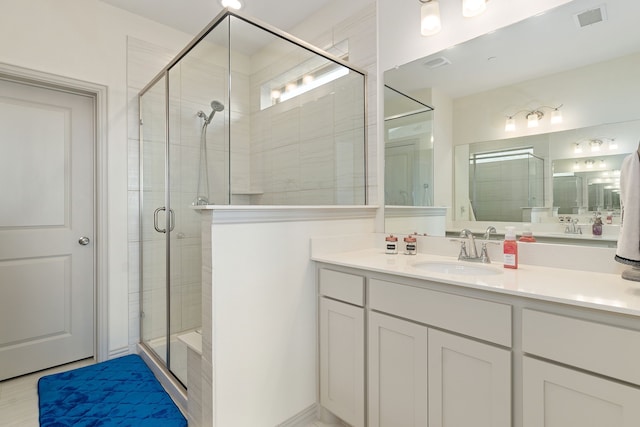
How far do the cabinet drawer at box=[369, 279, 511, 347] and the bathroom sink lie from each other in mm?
301

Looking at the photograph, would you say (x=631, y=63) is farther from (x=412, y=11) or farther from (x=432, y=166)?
(x=412, y=11)

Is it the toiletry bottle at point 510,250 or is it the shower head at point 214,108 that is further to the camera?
the shower head at point 214,108

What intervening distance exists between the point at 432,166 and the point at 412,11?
0.93 m

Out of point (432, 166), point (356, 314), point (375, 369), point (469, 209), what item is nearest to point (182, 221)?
point (356, 314)

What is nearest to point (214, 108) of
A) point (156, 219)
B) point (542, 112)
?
point (156, 219)

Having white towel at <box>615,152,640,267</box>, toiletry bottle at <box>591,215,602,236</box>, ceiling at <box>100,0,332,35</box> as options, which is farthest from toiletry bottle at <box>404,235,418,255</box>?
Result: ceiling at <box>100,0,332,35</box>

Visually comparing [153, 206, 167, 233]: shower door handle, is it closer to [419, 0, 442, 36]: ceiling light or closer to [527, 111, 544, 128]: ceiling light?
[419, 0, 442, 36]: ceiling light

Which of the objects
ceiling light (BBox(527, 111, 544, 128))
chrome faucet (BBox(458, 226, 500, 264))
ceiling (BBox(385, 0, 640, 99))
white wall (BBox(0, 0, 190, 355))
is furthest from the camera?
white wall (BBox(0, 0, 190, 355))

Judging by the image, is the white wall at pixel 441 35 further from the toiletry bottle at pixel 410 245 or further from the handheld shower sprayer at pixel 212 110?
the handheld shower sprayer at pixel 212 110

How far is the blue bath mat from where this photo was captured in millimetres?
1696

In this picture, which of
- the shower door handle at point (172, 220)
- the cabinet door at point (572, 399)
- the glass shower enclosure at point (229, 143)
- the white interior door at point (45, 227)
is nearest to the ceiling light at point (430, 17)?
the glass shower enclosure at point (229, 143)

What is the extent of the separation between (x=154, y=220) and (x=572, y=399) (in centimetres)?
240

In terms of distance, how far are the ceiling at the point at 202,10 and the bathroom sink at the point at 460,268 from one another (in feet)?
6.61

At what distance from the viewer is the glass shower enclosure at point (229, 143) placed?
1.88m
